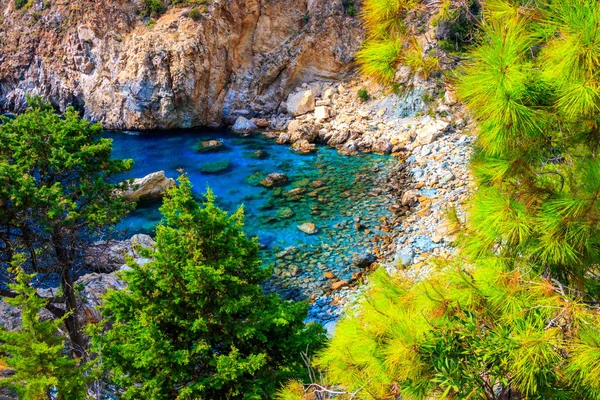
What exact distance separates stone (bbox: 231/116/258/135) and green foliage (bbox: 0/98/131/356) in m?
21.6

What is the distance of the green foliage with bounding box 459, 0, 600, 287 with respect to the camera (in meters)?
3.65

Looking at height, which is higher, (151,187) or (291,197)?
(151,187)

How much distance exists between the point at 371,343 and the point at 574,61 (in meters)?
3.13

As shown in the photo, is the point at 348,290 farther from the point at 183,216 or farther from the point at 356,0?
the point at 356,0

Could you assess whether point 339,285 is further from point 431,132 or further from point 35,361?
point 431,132

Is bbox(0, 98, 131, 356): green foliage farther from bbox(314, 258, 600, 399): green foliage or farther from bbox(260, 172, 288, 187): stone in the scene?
bbox(260, 172, 288, 187): stone

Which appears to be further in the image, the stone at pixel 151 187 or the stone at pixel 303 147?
the stone at pixel 303 147

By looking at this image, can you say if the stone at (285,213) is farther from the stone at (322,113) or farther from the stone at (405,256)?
the stone at (322,113)

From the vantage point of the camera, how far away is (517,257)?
4.62 meters

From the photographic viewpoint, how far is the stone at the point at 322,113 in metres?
31.3

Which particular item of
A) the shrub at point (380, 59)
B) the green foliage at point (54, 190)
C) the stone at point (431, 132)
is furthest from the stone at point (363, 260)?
the shrub at point (380, 59)

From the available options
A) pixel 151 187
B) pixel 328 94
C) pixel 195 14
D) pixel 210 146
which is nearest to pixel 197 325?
pixel 151 187

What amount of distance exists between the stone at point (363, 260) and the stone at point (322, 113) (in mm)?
16602

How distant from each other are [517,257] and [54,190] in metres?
9.25
